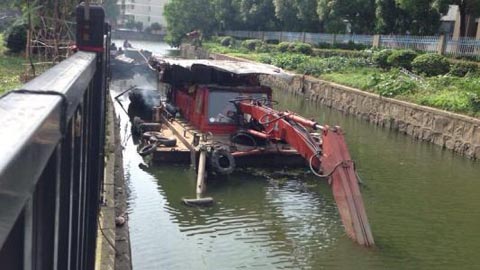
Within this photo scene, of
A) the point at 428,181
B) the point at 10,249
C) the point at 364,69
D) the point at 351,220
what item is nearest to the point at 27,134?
the point at 10,249

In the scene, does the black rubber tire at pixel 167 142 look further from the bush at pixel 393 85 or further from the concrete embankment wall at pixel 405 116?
the bush at pixel 393 85

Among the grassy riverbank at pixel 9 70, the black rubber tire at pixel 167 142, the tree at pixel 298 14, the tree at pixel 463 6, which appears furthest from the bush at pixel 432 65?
the tree at pixel 298 14

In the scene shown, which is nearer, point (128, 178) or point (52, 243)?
point (52, 243)

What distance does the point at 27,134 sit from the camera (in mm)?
873

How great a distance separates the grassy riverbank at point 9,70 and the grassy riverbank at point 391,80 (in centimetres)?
1158

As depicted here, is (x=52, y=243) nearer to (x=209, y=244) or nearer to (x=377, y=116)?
(x=209, y=244)

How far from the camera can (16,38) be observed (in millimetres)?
22844

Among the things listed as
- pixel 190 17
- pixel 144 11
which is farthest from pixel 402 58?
pixel 144 11

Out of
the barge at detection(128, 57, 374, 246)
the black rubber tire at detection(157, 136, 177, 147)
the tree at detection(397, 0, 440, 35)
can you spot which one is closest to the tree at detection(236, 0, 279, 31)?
the tree at detection(397, 0, 440, 35)

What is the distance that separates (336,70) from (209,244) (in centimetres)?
2125

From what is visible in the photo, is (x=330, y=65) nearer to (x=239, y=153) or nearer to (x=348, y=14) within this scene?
(x=348, y=14)

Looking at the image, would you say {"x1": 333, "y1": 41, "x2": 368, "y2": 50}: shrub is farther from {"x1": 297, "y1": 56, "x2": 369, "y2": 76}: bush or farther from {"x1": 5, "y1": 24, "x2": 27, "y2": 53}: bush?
{"x1": 5, "y1": 24, "x2": 27, "y2": 53}: bush

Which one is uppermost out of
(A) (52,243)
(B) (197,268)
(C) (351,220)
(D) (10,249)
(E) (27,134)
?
(E) (27,134)

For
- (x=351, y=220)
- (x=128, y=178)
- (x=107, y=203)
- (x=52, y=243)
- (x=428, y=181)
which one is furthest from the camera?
(x=428, y=181)
